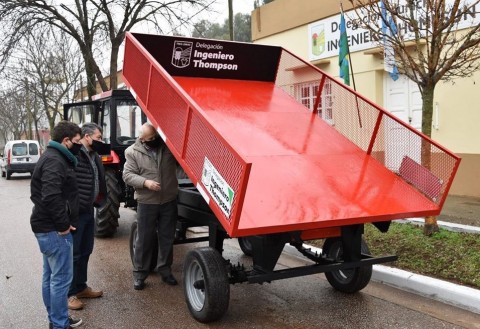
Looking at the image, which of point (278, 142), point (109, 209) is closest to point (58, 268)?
point (278, 142)

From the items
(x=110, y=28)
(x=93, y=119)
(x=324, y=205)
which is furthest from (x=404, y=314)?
(x=110, y=28)

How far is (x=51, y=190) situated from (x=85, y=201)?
2.81ft

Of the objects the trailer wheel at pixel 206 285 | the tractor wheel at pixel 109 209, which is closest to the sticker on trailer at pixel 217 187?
the trailer wheel at pixel 206 285

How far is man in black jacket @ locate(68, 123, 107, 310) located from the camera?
4.75m

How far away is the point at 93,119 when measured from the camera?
8.86 m

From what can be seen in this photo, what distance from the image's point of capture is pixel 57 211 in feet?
13.0

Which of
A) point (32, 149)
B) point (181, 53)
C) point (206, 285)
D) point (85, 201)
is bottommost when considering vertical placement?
point (206, 285)

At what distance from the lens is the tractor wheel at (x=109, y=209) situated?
7.94 m

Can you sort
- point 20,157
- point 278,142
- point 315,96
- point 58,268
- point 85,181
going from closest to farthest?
point 58,268, point 85,181, point 278,142, point 315,96, point 20,157

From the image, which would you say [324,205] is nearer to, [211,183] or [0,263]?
[211,183]

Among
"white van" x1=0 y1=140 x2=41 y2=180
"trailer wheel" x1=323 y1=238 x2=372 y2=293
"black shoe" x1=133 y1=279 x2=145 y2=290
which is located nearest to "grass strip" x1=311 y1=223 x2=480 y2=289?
"trailer wheel" x1=323 y1=238 x2=372 y2=293

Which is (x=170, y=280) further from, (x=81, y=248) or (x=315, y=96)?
(x=315, y=96)

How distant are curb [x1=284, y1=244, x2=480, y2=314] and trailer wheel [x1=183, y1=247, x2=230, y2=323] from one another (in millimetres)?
2153

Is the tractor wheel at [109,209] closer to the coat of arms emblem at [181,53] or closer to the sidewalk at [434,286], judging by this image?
the coat of arms emblem at [181,53]
